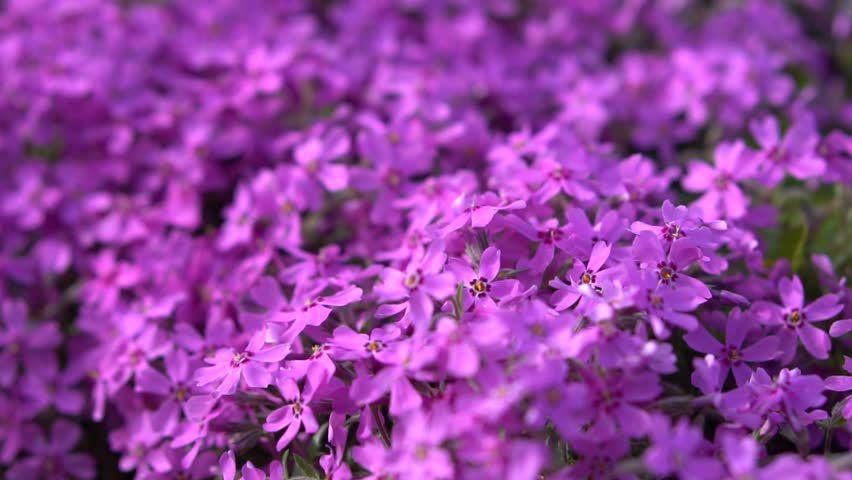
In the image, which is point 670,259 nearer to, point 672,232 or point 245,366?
point 672,232

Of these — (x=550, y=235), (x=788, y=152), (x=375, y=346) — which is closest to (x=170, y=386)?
(x=375, y=346)

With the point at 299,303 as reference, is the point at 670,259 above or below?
above

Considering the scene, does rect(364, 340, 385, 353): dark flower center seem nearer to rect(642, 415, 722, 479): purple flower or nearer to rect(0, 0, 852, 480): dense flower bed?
rect(0, 0, 852, 480): dense flower bed

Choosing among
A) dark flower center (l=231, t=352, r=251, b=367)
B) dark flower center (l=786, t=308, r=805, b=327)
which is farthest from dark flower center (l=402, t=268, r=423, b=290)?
dark flower center (l=786, t=308, r=805, b=327)

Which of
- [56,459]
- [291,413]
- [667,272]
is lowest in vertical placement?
[56,459]

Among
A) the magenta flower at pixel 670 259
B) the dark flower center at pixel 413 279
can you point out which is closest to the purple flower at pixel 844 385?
the magenta flower at pixel 670 259

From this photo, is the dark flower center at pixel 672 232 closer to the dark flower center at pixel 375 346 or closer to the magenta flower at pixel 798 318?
the magenta flower at pixel 798 318

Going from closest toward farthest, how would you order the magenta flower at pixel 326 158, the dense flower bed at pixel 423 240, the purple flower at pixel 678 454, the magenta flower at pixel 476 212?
the purple flower at pixel 678 454 → the dense flower bed at pixel 423 240 → the magenta flower at pixel 476 212 → the magenta flower at pixel 326 158
